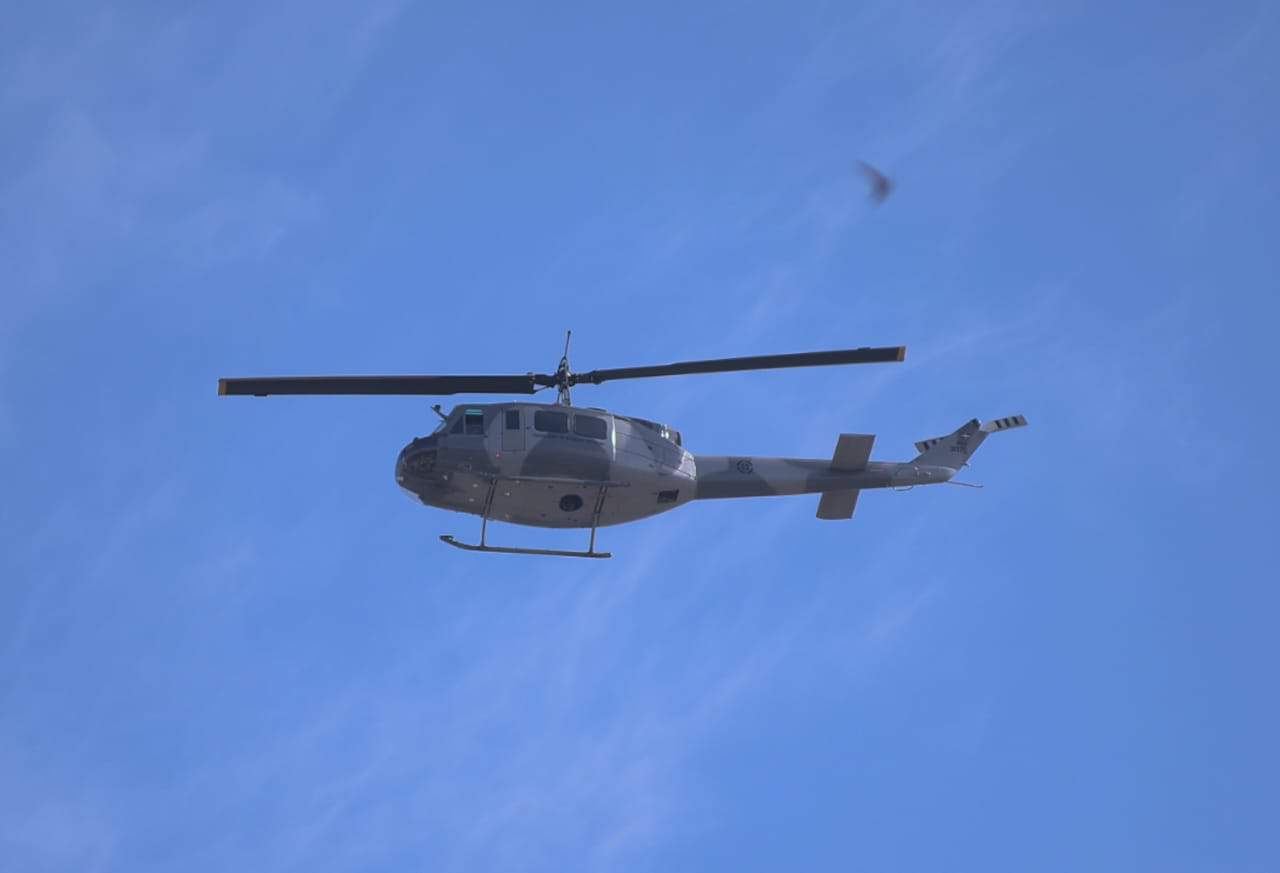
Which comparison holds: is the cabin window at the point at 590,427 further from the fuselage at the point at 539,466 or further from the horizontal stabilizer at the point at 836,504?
the horizontal stabilizer at the point at 836,504

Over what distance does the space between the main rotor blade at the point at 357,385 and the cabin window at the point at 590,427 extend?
1.60 meters

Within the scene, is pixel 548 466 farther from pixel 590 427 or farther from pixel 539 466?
pixel 590 427

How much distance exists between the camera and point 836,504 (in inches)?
1022

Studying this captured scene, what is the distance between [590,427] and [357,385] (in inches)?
141

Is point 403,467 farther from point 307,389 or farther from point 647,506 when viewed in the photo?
point 647,506

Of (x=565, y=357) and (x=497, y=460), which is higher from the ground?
(x=565, y=357)

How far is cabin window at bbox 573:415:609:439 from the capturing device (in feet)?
76.2

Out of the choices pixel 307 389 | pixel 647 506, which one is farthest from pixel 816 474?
pixel 307 389

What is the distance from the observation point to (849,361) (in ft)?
77.7

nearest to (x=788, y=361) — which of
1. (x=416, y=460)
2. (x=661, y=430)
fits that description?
(x=661, y=430)

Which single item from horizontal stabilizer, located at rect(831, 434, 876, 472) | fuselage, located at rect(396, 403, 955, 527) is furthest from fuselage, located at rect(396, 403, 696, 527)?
horizontal stabilizer, located at rect(831, 434, 876, 472)

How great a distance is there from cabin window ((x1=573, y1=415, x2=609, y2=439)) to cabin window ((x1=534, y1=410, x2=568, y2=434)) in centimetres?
17

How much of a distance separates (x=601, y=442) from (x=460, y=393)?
2.47 metres

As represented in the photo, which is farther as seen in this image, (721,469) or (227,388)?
(721,469)
